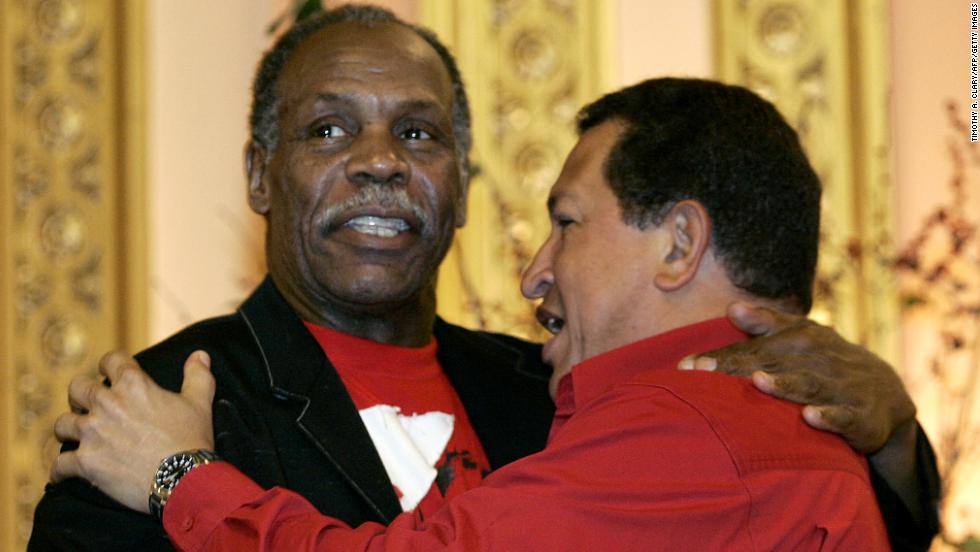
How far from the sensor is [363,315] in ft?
7.48

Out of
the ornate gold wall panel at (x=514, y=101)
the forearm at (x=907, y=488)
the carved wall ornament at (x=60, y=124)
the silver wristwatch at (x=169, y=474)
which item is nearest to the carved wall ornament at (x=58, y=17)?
the carved wall ornament at (x=60, y=124)

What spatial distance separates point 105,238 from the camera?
153 inches

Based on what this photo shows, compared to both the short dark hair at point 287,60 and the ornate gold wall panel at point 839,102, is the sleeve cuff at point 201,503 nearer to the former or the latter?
the short dark hair at point 287,60

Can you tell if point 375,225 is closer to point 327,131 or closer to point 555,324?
point 327,131

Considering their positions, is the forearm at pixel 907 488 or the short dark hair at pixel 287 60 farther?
the short dark hair at pixel 287 60

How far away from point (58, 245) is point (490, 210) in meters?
1.16

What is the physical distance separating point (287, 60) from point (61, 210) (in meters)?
1.74

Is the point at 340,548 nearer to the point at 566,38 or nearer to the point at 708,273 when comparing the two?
the point at 708,273

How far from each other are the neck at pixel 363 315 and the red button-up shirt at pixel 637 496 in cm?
51

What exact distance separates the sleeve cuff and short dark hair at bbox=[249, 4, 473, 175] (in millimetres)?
711

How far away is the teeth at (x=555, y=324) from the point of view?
209 centimetres

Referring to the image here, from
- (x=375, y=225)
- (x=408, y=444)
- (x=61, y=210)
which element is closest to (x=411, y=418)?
(x=408, y=444)

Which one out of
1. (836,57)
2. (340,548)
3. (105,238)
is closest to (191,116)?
(105,238)

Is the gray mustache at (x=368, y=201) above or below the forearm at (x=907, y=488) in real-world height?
above
